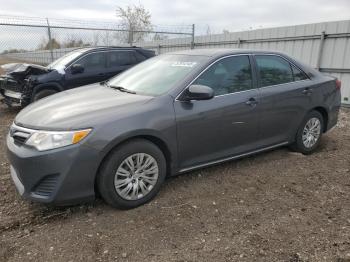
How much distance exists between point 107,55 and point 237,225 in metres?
6.47

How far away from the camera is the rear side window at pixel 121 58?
8408 mm

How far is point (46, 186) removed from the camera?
2.91m

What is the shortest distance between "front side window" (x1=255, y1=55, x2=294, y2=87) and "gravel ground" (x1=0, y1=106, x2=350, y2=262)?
1269 mm

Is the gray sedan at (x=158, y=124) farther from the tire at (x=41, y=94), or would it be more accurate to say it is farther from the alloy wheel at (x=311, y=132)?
the tire at (x=41, y=94)

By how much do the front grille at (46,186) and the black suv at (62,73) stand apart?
5006 mm

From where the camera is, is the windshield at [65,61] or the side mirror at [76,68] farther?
the windshield at [65,61]

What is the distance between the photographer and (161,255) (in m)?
2.63

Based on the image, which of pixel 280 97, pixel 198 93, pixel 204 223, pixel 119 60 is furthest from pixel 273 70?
pixel 119 60

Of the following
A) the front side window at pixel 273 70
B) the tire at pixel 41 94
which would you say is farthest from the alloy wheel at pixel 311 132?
the tire at pixel 41 94

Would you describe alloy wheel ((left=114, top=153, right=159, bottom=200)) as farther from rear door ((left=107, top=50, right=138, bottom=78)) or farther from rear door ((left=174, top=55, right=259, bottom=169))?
rear door ((left=107, top=50, right=138, bottom=78))

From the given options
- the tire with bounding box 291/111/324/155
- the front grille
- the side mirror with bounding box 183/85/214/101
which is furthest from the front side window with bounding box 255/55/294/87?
the front grille

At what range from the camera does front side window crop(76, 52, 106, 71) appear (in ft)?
26.2

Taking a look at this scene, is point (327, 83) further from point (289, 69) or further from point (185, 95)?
point (185, 95)

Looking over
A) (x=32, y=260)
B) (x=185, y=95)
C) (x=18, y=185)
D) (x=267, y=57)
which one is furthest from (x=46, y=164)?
(x=267, y=57)
